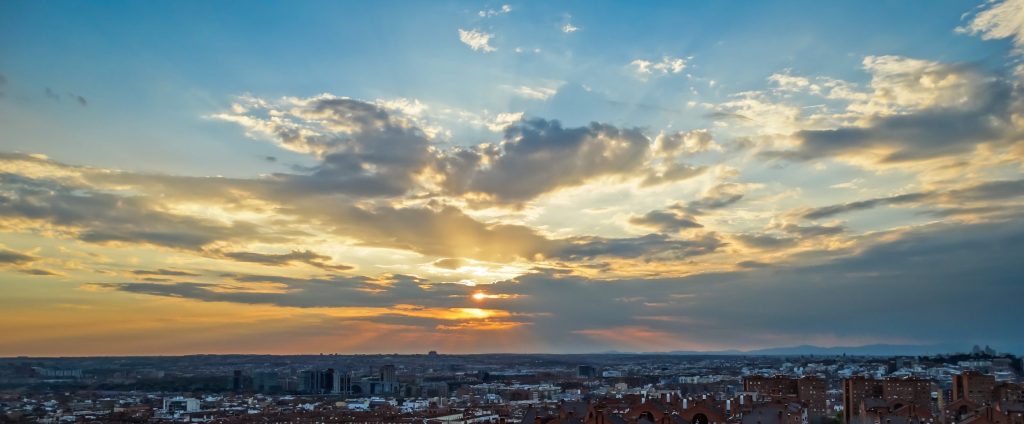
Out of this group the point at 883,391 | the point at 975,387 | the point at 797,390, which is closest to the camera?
the point at 975,387

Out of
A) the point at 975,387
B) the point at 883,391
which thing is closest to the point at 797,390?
the point at 883,391

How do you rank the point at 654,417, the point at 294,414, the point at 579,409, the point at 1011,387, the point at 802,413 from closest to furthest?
the point at 654,417 < the point at 579,409 < the point at 802,413 < the point at 1011,387 < the point at 294,414

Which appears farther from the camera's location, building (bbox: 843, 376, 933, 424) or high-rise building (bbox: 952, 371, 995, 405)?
high-rise building (bbox: 952, 371, 995, 405)

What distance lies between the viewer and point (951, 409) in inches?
3457

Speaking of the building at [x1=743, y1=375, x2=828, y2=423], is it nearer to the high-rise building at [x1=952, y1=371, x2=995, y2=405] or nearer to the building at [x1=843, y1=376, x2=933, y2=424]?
the building at [x1=843, y1=376, x2=933, y2=424]

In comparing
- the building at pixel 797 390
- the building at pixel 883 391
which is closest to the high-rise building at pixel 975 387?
the building at pixel 883 391

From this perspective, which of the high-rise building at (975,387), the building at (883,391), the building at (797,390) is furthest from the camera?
the building at (797,390)

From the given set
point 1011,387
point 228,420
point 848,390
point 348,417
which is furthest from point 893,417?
point 228,420

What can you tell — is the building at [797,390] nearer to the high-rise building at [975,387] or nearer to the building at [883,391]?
the building at [883,391]

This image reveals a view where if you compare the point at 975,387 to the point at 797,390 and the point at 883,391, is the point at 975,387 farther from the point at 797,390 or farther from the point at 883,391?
the point at 797,390

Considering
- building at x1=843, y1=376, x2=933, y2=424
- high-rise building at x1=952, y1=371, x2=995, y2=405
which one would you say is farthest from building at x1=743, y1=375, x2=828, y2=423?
high-rise building at x1=952, y1=371, x2=995, y2=405

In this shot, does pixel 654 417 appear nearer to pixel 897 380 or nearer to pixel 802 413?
pixel 802 413

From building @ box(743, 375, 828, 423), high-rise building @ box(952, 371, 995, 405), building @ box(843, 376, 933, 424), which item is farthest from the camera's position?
building @ box(743, 375, 828, 423)

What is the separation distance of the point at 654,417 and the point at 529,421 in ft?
32.3
